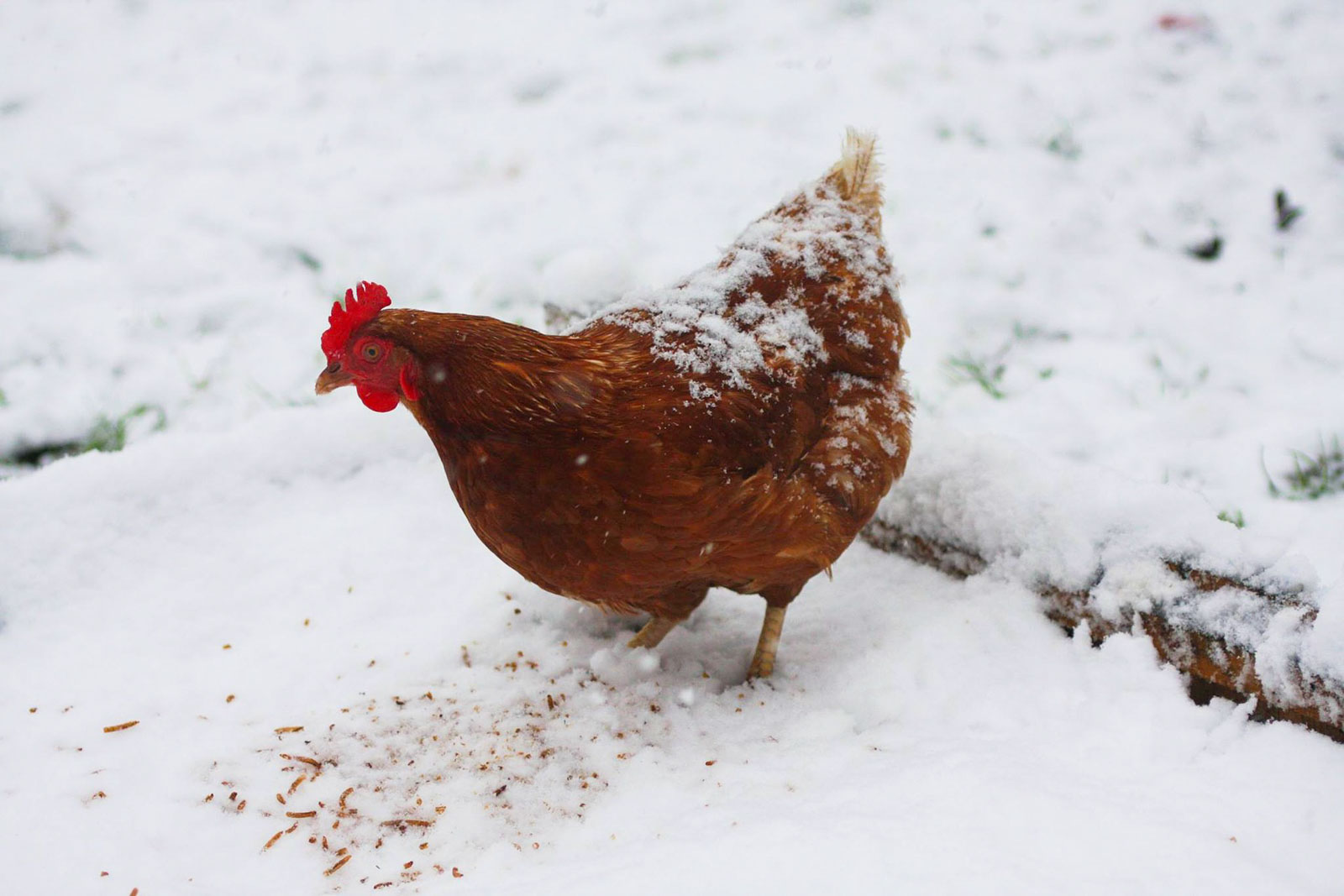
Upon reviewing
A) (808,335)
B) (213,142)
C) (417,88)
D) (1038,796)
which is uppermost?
(417,88)

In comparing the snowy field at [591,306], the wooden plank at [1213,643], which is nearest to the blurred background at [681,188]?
the snowy field at [591,306]

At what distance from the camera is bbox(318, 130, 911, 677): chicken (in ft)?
5.89

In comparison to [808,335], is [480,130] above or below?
above

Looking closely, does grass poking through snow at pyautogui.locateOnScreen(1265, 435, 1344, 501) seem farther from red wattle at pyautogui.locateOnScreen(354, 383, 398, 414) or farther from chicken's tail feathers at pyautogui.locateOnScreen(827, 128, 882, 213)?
red wattle at pyautogui.locateOnScreen(354, 383, 398, 414)

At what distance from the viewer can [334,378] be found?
74.5 inches

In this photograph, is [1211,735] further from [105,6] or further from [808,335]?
[105,6]

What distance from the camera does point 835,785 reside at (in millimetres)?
1697

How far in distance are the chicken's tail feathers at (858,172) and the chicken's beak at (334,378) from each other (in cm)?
142

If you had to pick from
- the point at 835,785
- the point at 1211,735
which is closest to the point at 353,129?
the point at 835,785

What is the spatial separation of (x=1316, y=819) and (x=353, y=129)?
4780mm

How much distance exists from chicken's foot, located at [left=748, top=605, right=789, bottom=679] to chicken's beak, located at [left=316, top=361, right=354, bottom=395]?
1.13 metres

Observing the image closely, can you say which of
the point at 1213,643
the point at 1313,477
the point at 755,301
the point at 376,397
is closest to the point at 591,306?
the point at 755,301

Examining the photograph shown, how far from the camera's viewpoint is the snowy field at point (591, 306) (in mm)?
1601

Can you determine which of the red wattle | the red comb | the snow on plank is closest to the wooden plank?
the snow on plank
